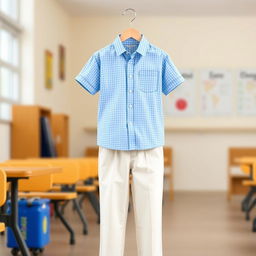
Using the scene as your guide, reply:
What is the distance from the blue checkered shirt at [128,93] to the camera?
3406 mm

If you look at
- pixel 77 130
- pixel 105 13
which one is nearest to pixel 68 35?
pixel 105 13

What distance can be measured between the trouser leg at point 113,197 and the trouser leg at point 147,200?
0.06 m

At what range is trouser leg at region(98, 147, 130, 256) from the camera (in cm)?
339

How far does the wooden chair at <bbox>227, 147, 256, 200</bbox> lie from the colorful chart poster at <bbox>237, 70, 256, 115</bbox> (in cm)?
76

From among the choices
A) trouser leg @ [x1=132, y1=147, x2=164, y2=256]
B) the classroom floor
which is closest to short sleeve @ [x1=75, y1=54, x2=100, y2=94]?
trouser leg @ [x1=132, y1=147, x2=164, y2=256]

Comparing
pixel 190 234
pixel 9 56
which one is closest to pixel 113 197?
pixel 190 234

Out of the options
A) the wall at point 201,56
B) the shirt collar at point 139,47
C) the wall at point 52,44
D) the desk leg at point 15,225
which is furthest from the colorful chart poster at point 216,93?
the shirt collar at point 139,47

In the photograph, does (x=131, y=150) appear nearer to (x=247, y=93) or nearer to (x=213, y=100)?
(x=213, y=100)

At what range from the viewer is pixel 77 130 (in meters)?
13.3

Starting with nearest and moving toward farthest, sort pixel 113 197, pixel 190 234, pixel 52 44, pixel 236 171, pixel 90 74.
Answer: pixel 113 197 < pixel 90 74 < pixel 190 234 < pixel 52 44 < pixel 236 171

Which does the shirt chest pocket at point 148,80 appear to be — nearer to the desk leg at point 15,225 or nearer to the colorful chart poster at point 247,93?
the desk leg at point 15,225

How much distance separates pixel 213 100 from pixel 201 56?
34.7 inches

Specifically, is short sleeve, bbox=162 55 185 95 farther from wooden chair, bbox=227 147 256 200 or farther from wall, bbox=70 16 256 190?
wall, bbox=70 16 256 190

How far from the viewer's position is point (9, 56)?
9914 mm
